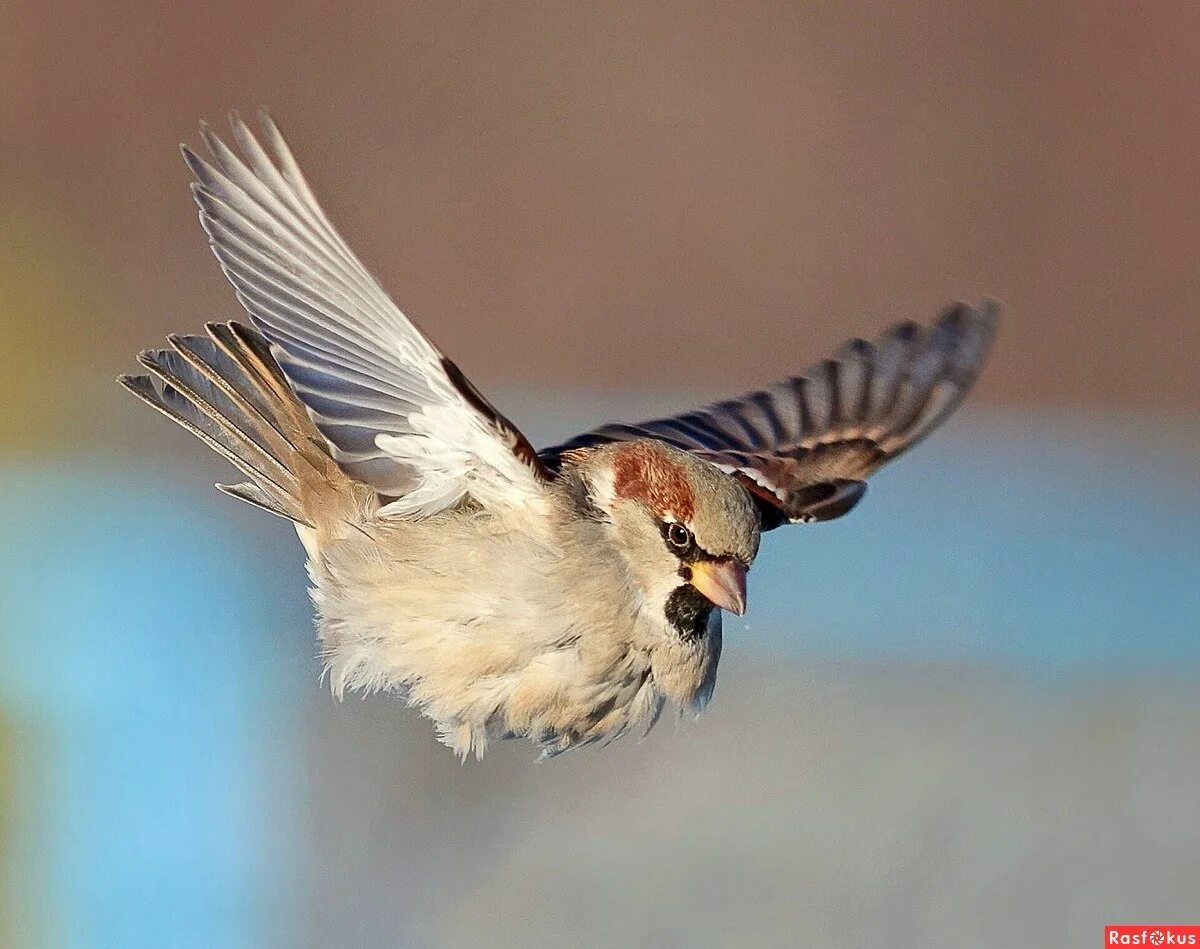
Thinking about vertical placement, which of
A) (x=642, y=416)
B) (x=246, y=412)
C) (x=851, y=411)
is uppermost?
(x=642, y=416)

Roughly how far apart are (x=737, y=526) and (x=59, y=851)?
4.75 feet

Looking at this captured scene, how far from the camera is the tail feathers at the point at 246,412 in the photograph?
1.88 meters

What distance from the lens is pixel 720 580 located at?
166cm

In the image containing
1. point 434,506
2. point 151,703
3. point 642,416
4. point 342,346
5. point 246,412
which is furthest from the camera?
point 642,416

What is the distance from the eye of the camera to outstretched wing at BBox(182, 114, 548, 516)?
156 cm

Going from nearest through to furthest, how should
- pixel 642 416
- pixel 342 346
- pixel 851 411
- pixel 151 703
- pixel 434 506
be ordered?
pixel 342 346 → pixel 434 506 → pixel 851 411 → pixel 151 703 → pixel 642 416

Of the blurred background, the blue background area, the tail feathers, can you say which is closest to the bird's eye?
the tail feathers

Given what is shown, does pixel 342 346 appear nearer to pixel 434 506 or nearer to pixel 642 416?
pixel 434 506

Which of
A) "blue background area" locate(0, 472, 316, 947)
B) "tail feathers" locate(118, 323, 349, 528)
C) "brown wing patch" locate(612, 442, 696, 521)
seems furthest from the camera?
"blue background area" locate(0, 472, 316, 947)

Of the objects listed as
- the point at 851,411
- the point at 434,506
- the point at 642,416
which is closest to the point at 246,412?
the point at 434,506

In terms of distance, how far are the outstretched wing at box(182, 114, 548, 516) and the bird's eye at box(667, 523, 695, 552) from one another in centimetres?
15

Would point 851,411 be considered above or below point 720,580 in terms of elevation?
above

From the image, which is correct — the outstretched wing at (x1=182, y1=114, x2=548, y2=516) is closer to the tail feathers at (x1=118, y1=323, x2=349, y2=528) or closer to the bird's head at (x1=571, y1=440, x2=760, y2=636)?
the bird's head at (x1=571, y1=440, x2=760, y2=636)

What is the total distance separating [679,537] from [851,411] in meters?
0.73
